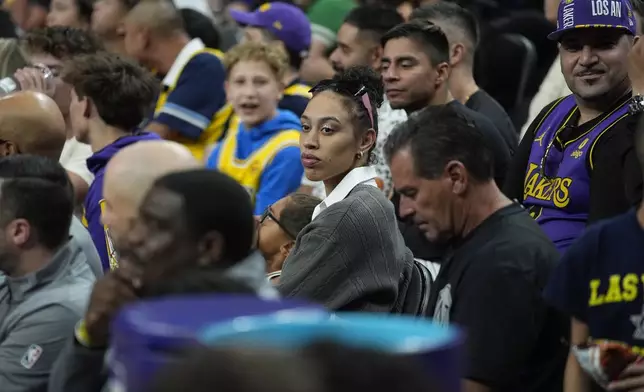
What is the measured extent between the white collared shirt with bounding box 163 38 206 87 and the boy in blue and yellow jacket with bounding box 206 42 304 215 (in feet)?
1.80

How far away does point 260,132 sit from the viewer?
21.2 feet

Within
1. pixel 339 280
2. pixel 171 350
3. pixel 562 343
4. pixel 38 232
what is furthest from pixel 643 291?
pixel 38 232

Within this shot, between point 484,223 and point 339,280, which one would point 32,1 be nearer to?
point 339,280

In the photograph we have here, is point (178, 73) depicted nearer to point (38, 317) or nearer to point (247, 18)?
point (247, 18)

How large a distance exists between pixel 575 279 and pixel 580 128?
5.01 ft

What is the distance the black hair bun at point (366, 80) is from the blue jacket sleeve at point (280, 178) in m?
1.41

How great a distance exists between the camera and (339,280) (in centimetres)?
405

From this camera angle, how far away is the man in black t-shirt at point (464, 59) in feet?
19.1

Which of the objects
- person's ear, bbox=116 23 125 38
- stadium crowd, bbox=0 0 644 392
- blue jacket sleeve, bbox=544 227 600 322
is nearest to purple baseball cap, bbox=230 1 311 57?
stadium crowd, bbox=0 0 644 392

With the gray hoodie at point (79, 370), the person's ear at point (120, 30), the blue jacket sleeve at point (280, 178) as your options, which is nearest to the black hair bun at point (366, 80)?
the blue jacket sleeve at point (280, 178)

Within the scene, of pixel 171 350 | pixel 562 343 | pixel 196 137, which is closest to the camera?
pixel 171 350

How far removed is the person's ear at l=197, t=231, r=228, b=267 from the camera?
8.91 ft

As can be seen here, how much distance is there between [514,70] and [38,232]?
13.3 ft

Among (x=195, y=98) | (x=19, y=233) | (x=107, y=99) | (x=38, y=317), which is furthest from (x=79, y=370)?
(x=195, y=98)
